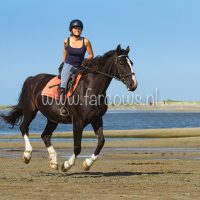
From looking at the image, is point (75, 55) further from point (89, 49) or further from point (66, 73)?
point (66, 73)

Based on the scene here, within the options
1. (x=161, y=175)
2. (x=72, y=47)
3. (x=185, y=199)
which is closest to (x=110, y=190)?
(x=185, y=199)

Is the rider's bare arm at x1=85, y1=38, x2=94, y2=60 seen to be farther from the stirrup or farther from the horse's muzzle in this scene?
the horse's muzzle

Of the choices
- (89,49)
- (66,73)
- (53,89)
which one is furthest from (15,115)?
(89,49)

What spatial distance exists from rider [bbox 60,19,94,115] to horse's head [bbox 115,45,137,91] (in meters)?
0.94

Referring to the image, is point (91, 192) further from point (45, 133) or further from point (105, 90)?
point (45, 133)

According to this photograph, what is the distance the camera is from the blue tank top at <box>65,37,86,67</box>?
15805 millimetres

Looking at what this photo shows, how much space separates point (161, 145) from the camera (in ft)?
106

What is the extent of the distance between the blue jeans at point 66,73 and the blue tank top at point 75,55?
4.1 inches

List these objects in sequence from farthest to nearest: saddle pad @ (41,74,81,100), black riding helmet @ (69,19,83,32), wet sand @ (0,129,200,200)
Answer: saddle pad @ (41,74,81,100)
black riding helmet @ (69,19,83,32)
wet sand @ (0,129,200,200)

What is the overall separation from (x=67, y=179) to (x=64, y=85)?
7.88ft

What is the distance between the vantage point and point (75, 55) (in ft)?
52.2

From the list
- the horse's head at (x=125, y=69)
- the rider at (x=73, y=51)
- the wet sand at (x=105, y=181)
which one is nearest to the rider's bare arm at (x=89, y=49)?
the rider at (x=73, y=51)

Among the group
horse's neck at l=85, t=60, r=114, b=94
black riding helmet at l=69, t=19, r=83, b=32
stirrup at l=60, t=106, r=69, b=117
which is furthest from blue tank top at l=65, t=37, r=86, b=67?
stirrup at l=60, t=106, r=69, b=117

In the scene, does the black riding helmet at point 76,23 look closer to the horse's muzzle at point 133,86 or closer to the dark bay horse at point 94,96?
the dark bay horse at point 94,96
